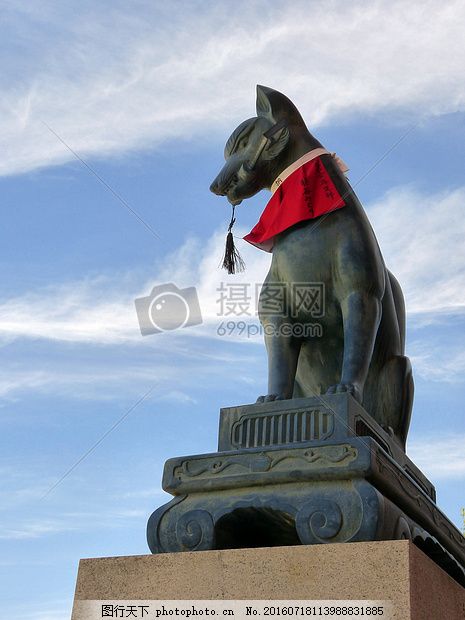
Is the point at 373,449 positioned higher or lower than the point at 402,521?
higher

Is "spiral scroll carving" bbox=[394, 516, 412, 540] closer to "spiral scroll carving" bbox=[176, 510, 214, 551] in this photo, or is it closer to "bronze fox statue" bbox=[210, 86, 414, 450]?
"bronze fox statue" bbox=[210, 86, 414, 450]

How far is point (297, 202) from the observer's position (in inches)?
157

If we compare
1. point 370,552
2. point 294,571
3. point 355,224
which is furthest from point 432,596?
point 355,224

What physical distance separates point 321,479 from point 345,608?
581 millimetres

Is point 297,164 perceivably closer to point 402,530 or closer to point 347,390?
point 347,390

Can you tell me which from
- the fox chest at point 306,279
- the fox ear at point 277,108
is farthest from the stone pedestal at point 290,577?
the fox ear at point 277,108

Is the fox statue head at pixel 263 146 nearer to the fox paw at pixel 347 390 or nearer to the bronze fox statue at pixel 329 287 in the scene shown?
the bronze fox statue at pixel 329 287

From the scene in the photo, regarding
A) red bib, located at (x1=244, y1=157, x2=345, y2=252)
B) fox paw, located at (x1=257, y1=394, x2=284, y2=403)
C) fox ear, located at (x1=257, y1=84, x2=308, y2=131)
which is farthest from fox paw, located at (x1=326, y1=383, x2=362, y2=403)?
fox ear, located at (x1=257, y1=84, x2=308, y2=131)

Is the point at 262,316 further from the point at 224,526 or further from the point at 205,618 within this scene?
the point at 205,618

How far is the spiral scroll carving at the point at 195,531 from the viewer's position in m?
3.01

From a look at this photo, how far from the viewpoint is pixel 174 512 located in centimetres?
317

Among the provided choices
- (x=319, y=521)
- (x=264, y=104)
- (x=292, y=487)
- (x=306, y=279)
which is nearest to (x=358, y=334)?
(x=306, y=279)

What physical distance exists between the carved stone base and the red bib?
115 cm

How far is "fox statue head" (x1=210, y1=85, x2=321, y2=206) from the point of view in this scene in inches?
167
